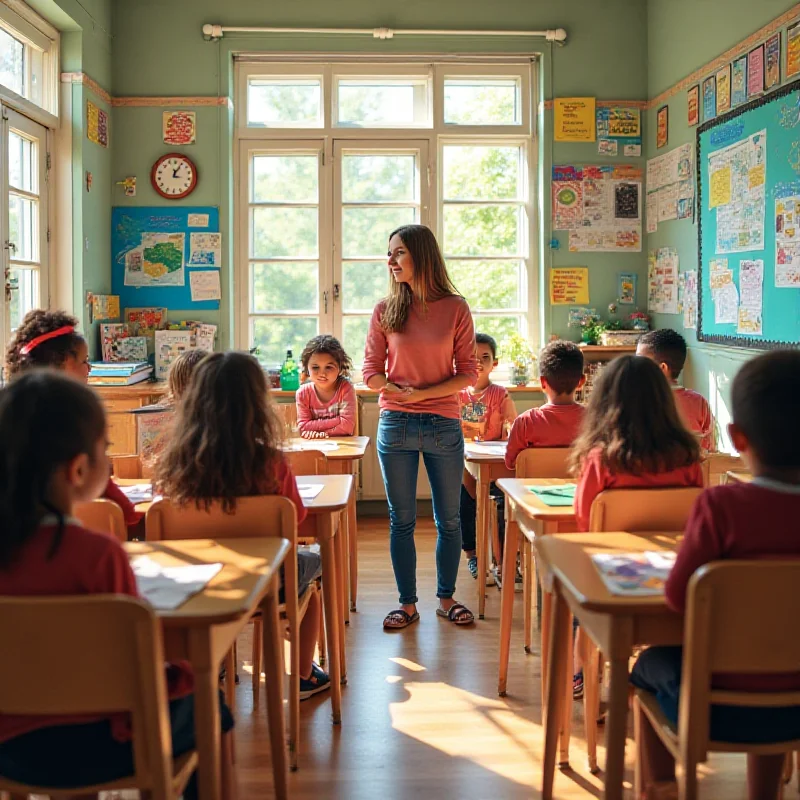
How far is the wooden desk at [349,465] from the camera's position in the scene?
351 cm

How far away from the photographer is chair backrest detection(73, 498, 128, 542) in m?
2.06

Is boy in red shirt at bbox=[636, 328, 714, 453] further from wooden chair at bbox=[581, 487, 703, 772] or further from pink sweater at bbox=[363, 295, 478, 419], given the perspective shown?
wooden chair at bbox=[581, 487, 703, 772]

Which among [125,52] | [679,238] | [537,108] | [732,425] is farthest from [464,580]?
[125,52]

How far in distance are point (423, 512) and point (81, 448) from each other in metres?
4.26

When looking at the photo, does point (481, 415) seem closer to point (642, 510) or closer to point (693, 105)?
point (693, 105)

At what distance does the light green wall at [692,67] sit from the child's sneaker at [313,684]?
235cm

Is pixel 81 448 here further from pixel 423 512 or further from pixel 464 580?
pixel 423 512

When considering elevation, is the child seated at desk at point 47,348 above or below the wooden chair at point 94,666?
above

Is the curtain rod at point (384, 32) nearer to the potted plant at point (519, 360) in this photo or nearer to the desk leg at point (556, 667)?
the potted plant at point (519, 360)

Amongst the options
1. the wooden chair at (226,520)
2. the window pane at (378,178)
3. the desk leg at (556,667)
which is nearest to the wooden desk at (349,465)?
the wooden chair at (226,520)

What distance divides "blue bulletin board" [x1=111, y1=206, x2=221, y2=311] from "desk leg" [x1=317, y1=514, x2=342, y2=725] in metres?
3.31

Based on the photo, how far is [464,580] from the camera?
165 inches

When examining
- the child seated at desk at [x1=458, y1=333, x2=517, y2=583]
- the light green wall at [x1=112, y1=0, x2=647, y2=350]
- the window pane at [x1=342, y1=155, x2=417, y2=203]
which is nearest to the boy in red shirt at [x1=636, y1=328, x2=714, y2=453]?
the child seated at desk at [x1=458, y1=333, x2=517, y2=583]

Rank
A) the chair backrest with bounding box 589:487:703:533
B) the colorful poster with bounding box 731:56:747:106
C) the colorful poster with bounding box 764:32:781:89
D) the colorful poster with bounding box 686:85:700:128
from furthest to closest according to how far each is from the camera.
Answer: the colorful poster with bounding box 686:85:700:128 → the colorful poster with bounding box 731:56:747:106 → the colorful poster with bounding box 764:32:781:89 → the chair backrest with bounding box 589:487:703:533
